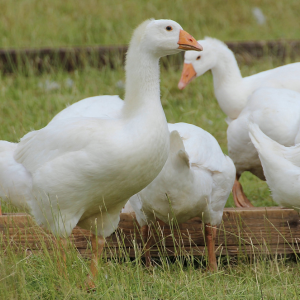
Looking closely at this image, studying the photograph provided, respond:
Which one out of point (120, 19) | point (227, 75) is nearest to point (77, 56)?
point (120, 19)

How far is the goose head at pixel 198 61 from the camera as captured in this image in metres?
5.54

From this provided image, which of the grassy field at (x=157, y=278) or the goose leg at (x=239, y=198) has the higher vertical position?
the grassy field at (x=157, y=278)

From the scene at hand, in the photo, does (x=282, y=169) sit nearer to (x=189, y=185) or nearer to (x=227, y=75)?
(x=189, y=185)

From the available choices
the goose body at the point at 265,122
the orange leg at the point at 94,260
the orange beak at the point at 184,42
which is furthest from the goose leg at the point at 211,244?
the orange beak at the point at 184,42

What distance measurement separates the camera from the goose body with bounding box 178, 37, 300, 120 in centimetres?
541

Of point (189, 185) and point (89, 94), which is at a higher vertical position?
point (89, 94)

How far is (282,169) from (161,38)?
4.04ft

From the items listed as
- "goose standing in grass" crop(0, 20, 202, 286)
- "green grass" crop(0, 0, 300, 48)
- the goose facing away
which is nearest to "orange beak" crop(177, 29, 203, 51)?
"goose standing in grass" crop(0, 20, 202, 286)

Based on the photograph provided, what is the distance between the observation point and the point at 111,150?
109 inches

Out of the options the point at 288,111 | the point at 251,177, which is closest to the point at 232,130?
the point at 288,111

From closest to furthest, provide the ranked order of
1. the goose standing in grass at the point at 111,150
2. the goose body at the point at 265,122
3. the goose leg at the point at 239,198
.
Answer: the goose standing in grass at the point at 111,150, the goose body at the point at 265,122, the goose leg at the point at 239,198

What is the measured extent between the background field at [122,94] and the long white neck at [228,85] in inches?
32.8

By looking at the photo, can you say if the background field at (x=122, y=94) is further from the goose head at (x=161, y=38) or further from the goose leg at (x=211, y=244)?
the goose head at (x=161, y=38)

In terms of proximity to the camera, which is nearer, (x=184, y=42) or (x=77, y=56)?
(x=184, y=42)
